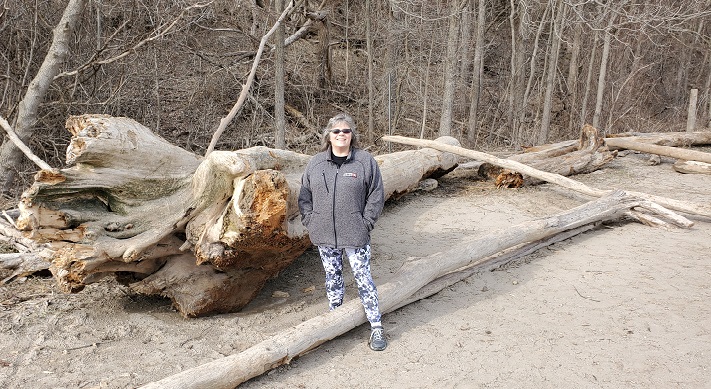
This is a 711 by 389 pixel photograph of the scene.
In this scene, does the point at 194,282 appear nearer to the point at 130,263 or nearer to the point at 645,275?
the point at 130,263

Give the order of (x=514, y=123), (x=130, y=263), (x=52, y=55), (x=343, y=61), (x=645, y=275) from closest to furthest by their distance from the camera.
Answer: (x=130, y=263) → (x=645, y=275) → (x=52, y=55) → (x=514, y=123) → (x=343, y=61)

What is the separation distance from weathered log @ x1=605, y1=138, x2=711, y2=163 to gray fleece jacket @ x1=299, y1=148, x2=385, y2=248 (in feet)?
28.9

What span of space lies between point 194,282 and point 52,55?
4.81 m

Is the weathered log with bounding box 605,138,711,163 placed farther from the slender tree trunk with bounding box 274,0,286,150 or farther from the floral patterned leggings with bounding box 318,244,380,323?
the floral patterned leggings with bounding box 318,244,380,323

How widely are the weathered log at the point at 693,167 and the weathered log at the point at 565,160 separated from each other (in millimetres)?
1132

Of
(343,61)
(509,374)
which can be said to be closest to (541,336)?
(509,374)

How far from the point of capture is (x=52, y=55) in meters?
7.61

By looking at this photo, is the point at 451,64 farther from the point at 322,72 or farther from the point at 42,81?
the point at 42,81

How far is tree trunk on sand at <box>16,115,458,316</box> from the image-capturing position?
416 centimetres

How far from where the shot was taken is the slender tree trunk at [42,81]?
7.54 metres

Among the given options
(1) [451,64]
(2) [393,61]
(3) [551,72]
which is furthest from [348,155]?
(3) [551,72]

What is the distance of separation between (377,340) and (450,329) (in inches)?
27.9

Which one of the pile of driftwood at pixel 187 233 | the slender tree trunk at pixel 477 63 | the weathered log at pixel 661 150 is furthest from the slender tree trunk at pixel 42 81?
the weathered log at pixel 661 150

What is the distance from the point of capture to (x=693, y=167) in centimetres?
1023
